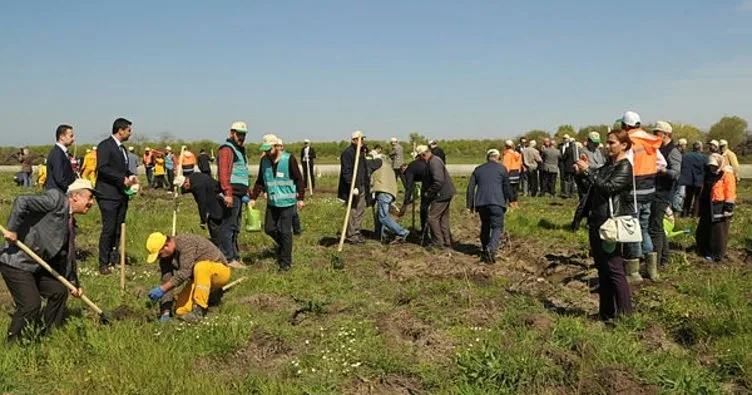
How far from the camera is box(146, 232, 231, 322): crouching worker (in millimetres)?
6688

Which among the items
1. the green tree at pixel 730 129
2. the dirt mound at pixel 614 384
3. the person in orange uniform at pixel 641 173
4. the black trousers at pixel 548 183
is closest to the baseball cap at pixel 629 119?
the person in orange uniform at pixel 641 173

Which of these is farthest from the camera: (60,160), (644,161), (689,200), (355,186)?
(689,200)

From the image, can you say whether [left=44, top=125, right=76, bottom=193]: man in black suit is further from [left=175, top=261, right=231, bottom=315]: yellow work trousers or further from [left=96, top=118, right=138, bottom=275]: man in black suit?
[left=175, top=261, right=231, bottom=315]: yellow work trousers

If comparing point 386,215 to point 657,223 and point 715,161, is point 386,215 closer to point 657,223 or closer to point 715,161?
point 657,223

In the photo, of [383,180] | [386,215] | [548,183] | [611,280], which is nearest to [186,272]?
[611,280]

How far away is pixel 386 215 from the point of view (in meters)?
11.5

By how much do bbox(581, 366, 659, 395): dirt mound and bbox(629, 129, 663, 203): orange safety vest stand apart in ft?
11.2

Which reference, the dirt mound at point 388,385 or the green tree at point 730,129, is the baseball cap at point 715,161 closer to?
the dirt mound at point 388,385

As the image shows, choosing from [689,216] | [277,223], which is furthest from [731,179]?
[277,223]

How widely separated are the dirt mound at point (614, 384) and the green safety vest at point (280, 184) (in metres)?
5.09

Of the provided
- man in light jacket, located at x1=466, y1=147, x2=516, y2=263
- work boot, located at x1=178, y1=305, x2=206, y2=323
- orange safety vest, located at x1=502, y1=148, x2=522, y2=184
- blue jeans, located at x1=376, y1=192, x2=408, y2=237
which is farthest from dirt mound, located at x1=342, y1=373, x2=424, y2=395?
orange safety vest, located at x1=502, y1=148, x2=522, y2=184

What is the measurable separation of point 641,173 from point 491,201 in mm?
2612

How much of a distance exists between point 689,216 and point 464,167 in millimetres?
21409

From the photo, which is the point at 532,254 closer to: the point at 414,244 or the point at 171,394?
the point at 414,244
